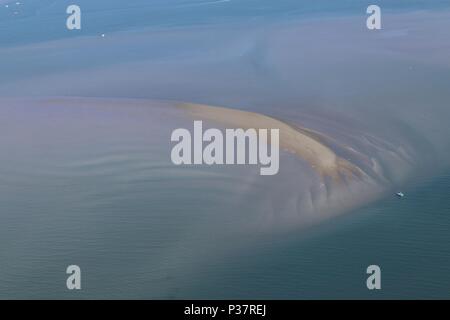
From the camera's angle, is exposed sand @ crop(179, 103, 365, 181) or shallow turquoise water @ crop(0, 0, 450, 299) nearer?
shallow turquoise water @ crop(0, 0, 450, 299)

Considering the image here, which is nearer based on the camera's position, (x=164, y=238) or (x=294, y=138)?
(x=164, y=238)

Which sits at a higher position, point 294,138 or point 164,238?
point 294,138

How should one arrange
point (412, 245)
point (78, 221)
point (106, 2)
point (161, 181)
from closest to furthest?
point (412, 245)
point (78, 221)
point (161, 181)
point (106, 2)

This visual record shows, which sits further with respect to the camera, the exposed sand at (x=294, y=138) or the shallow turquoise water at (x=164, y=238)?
the exposed sand at (x=294, y=138)

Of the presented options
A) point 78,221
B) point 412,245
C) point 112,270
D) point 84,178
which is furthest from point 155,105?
point 412,245

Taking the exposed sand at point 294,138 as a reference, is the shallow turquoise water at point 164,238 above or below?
below

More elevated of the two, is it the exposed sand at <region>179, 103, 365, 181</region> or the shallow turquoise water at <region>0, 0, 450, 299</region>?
the exposed sand at <region>179, 103, 365, 181</region>
